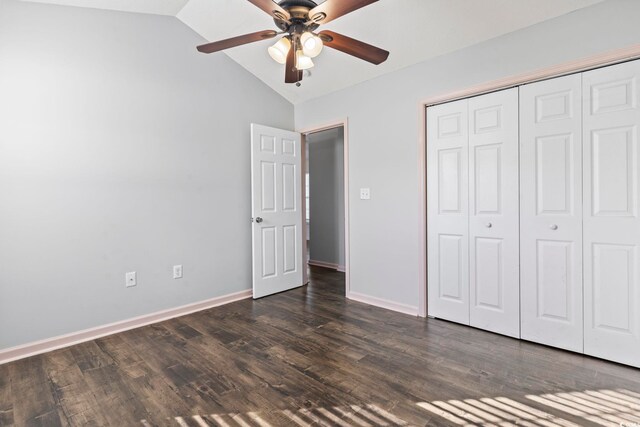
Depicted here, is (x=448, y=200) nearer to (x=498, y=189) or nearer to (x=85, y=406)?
(x=498, y=189)

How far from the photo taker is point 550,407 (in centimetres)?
169

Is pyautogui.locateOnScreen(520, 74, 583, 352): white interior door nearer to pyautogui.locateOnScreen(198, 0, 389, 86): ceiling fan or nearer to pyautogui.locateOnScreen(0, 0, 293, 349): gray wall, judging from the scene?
pyautogui.locateOnScreen(198, 0, 389, 86): ceiling fan

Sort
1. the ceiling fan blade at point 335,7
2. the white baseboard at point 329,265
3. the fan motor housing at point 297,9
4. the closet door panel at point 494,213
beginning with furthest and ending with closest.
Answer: the white baseboard at point 329,265 < the closet door panel at point 494,213 < the fan motor housing at point 297,9 < the ceiling fan blade at point 335,7

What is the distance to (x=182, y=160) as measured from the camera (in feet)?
10.5

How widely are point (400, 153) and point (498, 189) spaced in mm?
954

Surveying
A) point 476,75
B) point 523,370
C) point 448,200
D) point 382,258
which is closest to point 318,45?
point 476,75

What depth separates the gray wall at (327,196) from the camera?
5152mm

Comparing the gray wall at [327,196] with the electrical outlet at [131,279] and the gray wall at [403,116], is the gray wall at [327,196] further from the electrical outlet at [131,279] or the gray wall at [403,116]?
the electrical outlet at [131,279]

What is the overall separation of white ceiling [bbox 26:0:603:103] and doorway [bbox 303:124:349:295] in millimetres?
1714

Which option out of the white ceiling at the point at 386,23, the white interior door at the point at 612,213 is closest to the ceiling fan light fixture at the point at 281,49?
the white ceiling at the point at 386,23

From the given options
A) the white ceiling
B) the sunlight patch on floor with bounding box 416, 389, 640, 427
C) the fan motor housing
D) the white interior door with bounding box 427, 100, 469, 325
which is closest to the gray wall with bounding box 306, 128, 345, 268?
the white ceiling

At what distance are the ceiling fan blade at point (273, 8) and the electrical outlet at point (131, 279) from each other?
8.10ft

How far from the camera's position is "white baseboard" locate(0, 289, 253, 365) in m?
2.35

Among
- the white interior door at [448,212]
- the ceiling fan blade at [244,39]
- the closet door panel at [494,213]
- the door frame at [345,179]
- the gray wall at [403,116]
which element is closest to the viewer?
the ceiling fan blade at [244,39]
